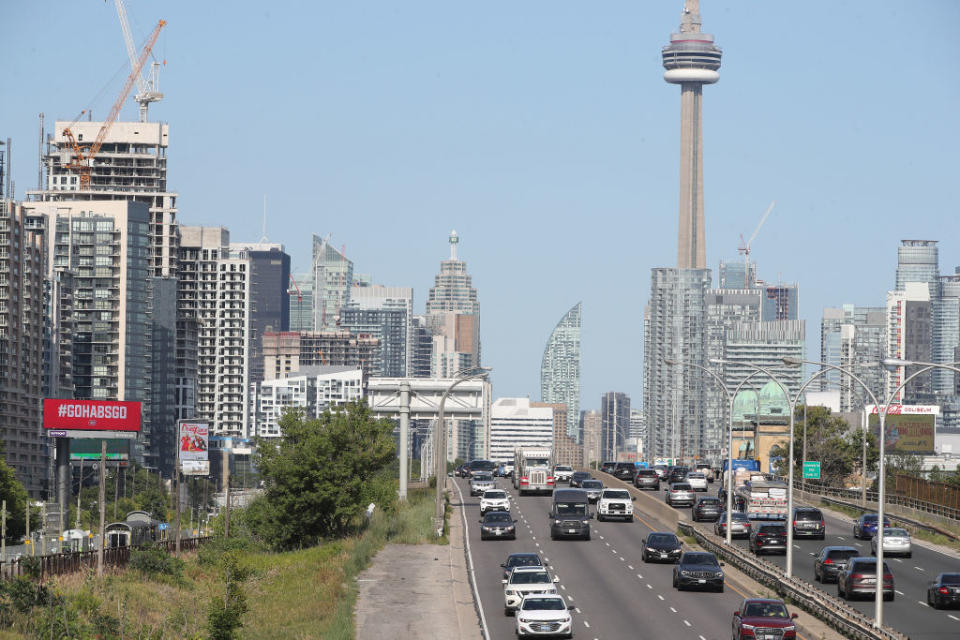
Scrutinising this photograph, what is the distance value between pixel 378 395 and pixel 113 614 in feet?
155

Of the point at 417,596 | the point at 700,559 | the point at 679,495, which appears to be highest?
the point at 700,559

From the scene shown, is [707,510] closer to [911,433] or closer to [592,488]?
[592,488]

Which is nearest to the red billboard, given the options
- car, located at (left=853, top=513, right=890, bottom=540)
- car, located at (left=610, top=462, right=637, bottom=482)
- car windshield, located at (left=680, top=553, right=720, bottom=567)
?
car, located at (left=610, top=462, right=637, bottom=482)

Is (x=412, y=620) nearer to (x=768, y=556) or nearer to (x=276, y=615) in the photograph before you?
(x=276, y=615)

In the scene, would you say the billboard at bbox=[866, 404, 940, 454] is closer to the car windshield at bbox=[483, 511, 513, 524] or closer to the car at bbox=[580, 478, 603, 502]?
the car at bbox=[580, 478, 603, 502]

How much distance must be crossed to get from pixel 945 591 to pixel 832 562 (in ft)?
24.1

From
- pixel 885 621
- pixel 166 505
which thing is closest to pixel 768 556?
pixel 885 621

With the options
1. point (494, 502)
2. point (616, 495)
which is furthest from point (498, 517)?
point (616, 495)

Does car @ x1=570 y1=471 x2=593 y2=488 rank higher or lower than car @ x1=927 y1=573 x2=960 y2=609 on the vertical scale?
lower

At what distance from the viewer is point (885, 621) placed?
157 ft

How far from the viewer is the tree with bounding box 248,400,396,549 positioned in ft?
265

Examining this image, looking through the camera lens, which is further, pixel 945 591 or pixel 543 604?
pixel 945 591

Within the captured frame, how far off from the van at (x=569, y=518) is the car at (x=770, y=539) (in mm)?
9052

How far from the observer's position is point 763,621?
41.5 metres
